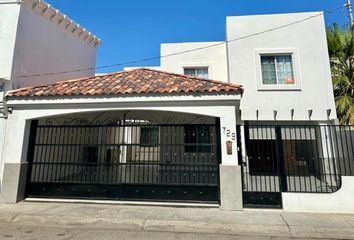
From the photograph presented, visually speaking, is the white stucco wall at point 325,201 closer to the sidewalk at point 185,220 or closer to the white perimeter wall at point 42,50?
the sidewalk at point 185,220

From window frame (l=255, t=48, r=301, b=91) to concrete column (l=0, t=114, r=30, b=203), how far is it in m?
10.4

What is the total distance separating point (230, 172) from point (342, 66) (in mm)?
10279

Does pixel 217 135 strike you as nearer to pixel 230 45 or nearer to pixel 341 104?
pixel 230 45

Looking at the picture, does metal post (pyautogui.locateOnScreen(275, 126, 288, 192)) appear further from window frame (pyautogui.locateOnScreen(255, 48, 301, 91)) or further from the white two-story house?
window frame (pyautogui.locateOnScreen(255, 48, 301, 91))

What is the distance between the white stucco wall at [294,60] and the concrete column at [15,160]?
30.8ft

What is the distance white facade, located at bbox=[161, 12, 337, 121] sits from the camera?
1170 centimetres

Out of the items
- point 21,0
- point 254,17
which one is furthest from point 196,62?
point 21,0

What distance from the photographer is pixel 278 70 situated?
12.3 m

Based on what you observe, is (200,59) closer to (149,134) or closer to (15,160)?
(149,134)

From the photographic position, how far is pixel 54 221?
604cm

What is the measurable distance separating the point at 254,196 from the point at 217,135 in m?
2.09

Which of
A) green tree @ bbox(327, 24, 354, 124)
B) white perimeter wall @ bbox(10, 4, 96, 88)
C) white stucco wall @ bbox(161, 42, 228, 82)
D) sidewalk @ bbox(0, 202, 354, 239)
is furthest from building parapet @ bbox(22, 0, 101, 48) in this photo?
green tree @ bbox(327, 24, 354, 124)

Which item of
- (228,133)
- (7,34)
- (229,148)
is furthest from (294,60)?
(7,34)

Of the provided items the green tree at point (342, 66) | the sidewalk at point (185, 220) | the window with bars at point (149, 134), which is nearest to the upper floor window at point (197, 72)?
the window with bars at point (149, 134)
